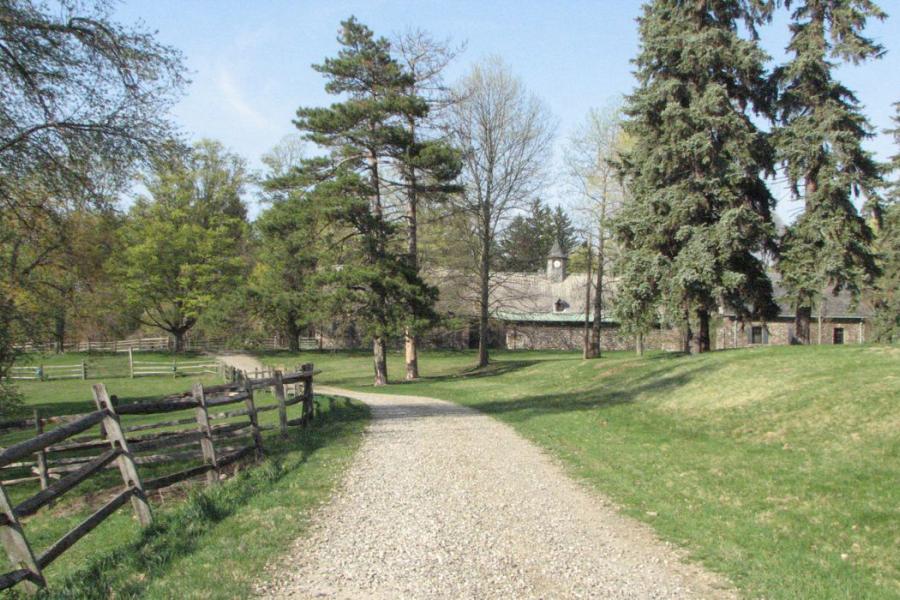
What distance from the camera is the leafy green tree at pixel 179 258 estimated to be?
2034 inches

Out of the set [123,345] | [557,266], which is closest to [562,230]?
[557,266]

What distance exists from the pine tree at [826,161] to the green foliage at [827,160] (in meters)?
0.03

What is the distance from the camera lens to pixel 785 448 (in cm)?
1018

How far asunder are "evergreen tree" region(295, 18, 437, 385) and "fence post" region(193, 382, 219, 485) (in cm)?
1754

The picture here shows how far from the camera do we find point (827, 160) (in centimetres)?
2234

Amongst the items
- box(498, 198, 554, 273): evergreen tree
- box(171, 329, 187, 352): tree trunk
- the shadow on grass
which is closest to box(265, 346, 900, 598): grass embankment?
the shadow on grass

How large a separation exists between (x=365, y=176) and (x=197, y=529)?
23407 mm

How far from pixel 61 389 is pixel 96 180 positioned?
26.3 meters

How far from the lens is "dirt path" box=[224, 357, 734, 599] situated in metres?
5.21

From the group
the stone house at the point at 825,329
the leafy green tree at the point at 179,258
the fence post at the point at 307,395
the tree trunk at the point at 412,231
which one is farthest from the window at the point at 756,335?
the fence post at the point at 307,395

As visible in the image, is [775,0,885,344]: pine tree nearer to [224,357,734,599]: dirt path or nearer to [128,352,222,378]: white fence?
[224,357,734,599]: dirt path

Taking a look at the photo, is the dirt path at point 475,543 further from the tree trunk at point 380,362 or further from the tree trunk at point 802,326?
the tree trunk at point 380,362

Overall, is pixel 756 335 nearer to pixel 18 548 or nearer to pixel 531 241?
pixel 531 241

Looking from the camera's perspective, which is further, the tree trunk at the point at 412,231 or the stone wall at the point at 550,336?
the stone wall at the point at 550,336
